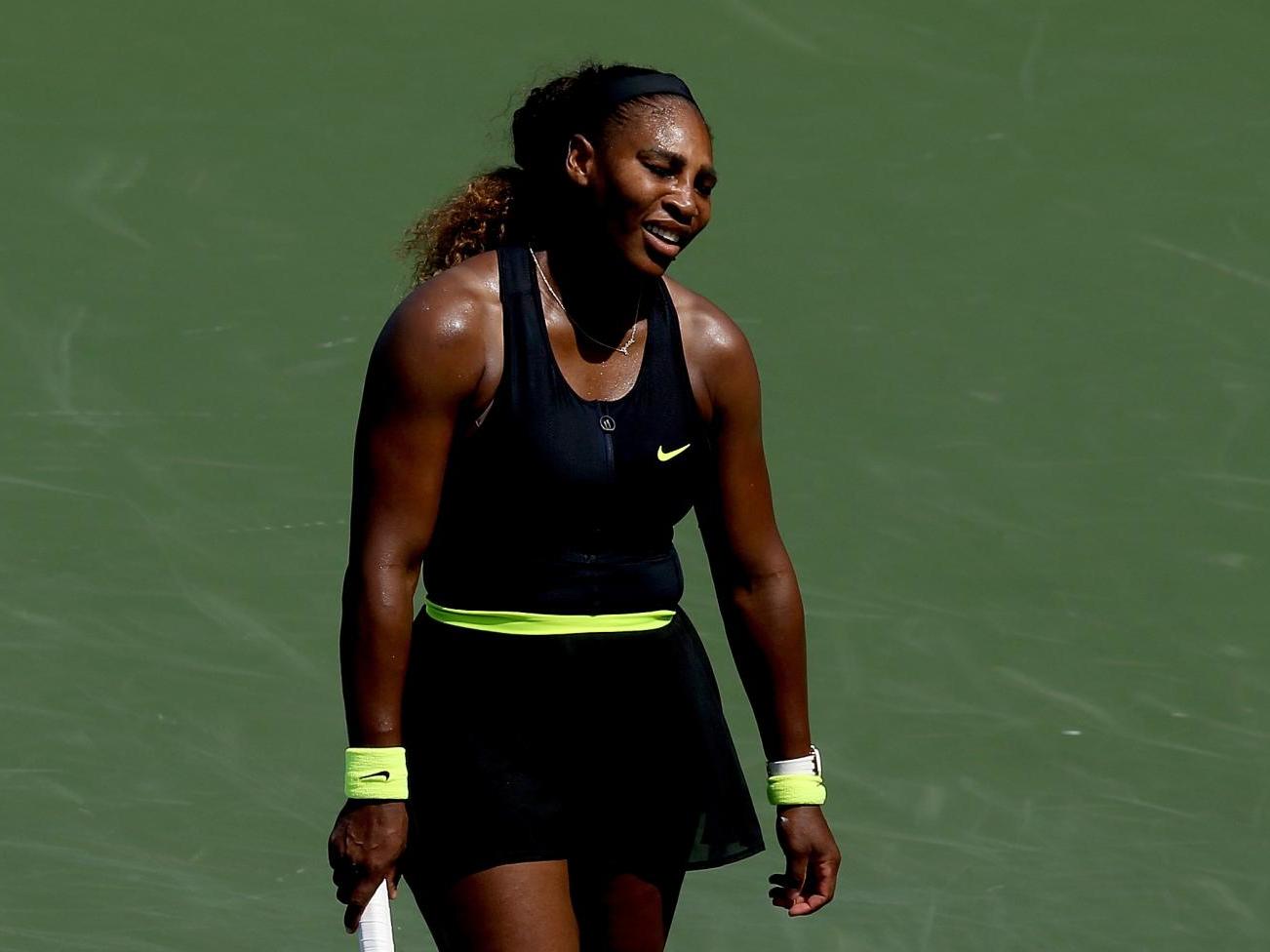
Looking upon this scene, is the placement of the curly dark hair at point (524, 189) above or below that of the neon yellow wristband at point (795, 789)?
above

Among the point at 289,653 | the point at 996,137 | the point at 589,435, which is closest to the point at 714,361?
the point at 589,435

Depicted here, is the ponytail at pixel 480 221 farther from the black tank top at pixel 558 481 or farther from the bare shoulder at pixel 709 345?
the bare shoulder at pixel 709 345

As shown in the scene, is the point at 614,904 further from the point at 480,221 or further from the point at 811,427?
the point at 811,427

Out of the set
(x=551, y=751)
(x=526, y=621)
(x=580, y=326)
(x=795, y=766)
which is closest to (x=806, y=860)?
(x=795, y=766)

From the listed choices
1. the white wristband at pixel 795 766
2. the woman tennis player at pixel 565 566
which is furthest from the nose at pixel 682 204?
the white wristband at pixel 795 766

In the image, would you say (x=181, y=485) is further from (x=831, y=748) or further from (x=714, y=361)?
(x=714, y=361)

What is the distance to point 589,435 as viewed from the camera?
3.61m

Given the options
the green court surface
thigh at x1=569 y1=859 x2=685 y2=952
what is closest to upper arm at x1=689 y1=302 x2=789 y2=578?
thigh at x1=569 y1=859 x2=685 y2=952

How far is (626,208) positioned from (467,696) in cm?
70

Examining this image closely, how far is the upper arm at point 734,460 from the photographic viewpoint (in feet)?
12.3

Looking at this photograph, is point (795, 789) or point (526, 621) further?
point (795, 789)

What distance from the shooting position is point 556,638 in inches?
145

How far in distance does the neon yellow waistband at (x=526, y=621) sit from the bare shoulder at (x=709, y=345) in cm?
36

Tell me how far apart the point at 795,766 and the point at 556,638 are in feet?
1.39
